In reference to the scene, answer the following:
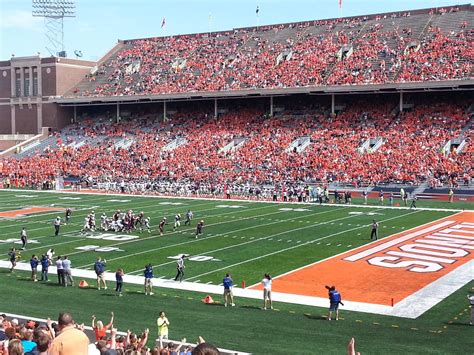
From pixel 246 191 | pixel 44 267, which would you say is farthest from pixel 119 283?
pixel 246 191

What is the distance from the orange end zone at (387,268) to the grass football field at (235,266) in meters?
0.97

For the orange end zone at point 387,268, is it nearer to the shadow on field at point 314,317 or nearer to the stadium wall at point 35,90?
the shadow on field at point 314,317

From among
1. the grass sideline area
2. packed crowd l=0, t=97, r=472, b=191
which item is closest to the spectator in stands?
the grass sideline area

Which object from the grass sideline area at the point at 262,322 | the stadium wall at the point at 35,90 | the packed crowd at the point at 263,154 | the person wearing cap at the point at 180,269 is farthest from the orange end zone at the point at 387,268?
the stadium wall at the point at 35,90

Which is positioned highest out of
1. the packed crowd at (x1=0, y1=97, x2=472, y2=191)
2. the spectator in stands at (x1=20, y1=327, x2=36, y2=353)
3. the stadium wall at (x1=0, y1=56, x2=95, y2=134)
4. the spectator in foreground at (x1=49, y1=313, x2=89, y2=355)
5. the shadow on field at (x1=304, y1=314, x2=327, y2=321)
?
the stadium wall at (x1=0, y1=56, x2=95, y2=134)

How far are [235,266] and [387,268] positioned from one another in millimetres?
5139

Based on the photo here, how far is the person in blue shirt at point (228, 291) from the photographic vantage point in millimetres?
18250

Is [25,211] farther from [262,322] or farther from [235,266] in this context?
[262,322]

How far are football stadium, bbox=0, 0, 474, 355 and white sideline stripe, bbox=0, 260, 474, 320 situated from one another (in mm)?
106

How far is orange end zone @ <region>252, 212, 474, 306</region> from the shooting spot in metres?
20.2

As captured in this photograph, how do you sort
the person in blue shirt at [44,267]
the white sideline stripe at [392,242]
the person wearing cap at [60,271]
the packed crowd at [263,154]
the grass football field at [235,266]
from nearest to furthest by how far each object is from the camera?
the grass football field at [235,266]
the person wearing cap at [60,271]
the person in blue shirt at [44,267]
the white sideline stripe at [392,242]
the packed crowd at [263,154]

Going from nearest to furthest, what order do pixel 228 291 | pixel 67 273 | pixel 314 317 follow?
pixel 314 317, pixel 228 291, pixel 67 273

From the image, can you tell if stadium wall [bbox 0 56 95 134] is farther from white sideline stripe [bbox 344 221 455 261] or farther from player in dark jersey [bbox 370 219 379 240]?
player in dark jersey [bbox 370 219 379 240]

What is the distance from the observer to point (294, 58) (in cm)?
6562
